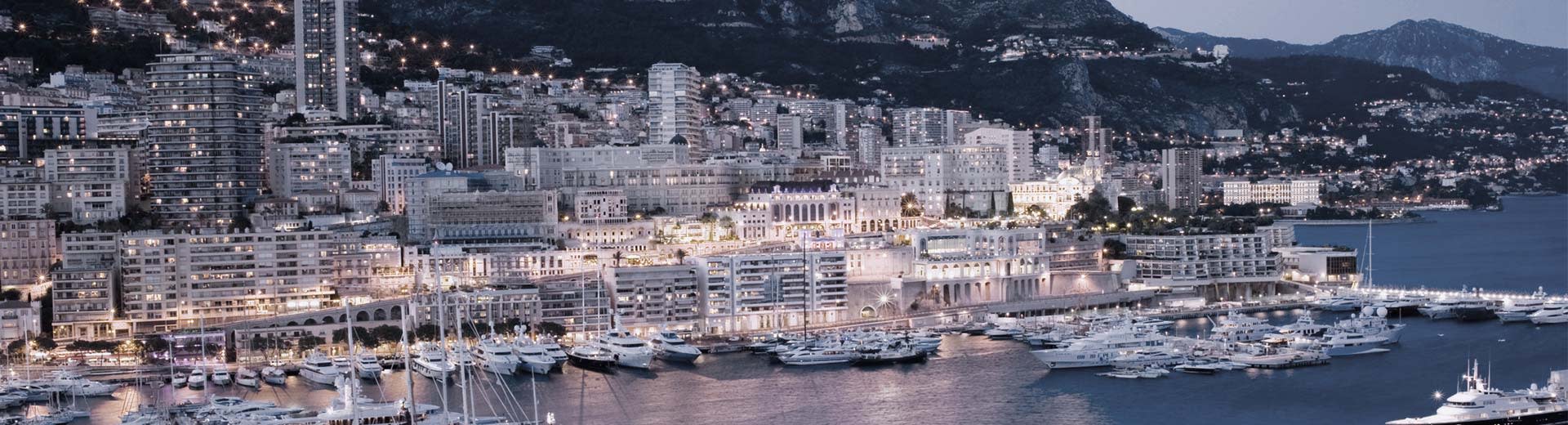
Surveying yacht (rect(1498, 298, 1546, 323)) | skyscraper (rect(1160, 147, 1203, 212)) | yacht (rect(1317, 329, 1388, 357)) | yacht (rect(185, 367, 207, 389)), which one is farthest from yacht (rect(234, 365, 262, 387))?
skyscraper (rect(1160, 147, 1203, 212))

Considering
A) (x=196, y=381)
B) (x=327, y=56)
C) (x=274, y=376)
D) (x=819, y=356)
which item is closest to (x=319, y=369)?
(x=274, y=376)

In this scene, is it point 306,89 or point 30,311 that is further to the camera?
point 306,89

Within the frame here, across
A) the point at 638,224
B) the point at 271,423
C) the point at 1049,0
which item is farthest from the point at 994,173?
the point at 1049,0

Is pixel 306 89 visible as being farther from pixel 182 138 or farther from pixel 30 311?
pixel 30 311

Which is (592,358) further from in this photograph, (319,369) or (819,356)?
(319,369)

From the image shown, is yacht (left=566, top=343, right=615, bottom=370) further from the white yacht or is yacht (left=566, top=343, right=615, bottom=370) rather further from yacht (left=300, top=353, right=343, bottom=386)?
the white yacht

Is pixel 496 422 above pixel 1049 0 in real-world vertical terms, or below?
below
